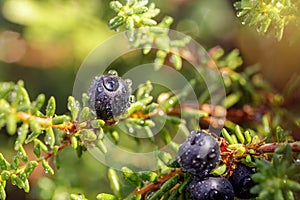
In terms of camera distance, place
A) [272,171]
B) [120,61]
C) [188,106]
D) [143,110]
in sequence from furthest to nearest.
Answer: [120,61]
[188,106]
[143,110]
[272,171]

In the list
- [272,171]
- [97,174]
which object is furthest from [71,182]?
[272,171]

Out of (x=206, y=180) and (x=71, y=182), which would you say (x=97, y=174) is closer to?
(x=71, y=182)

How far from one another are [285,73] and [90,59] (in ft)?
2.11

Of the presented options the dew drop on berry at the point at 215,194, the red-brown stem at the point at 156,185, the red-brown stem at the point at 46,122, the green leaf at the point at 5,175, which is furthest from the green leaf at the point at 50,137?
the dew drop on berry at the point at 215,194

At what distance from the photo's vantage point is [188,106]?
1.51 metres

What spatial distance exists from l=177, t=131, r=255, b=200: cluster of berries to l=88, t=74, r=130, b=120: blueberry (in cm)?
19

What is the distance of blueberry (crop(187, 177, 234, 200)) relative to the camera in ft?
3.54

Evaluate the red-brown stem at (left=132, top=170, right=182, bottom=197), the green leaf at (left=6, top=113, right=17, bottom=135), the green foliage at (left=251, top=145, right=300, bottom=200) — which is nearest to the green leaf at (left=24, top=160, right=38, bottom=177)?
the green leaf at (left=6, top=113, right=17, bottom=135)

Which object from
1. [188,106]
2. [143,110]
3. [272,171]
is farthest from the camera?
[188,106]

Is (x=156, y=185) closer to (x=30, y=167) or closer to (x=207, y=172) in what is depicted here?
(x=207, y=172)

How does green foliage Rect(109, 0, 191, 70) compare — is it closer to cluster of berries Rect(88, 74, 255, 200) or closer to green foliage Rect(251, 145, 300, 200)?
cluster of berries Rect(88, 74, 255, 200)

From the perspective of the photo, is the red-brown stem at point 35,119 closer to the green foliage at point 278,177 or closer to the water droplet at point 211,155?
the water droplet at point 211,155

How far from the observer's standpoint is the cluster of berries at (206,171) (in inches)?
42.6

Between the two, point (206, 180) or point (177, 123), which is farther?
point (177, 123)
